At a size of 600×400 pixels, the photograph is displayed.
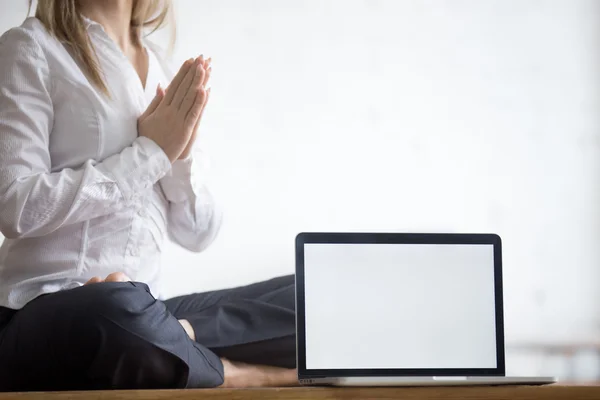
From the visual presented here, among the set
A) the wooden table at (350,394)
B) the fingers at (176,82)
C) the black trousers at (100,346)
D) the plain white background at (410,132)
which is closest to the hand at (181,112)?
the fingers at (176,82)

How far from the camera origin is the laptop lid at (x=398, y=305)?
2.54 ft

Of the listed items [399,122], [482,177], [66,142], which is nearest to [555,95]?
[482,177]

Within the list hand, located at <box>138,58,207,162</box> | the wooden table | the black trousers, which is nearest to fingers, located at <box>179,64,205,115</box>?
hand, located at <box>138,58,207,162</box>

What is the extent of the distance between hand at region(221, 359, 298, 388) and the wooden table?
393mm

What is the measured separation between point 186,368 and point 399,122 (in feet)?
4.08

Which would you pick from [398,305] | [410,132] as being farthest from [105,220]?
[410,132]

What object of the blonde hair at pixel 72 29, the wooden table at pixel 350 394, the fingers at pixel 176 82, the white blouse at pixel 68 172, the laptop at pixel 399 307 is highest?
the blonde hair at pixel 72 29

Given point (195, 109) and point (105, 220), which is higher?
point (195, 109)

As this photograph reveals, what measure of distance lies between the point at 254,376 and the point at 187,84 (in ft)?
1.40

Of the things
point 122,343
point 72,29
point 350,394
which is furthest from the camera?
point 72,29

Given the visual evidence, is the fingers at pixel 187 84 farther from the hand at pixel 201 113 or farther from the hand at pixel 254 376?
the hand at pixel 254 376

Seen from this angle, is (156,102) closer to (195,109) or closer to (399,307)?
(195,109)

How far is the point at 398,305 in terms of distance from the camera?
80cm

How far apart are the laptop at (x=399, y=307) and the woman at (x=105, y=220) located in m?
0.19
